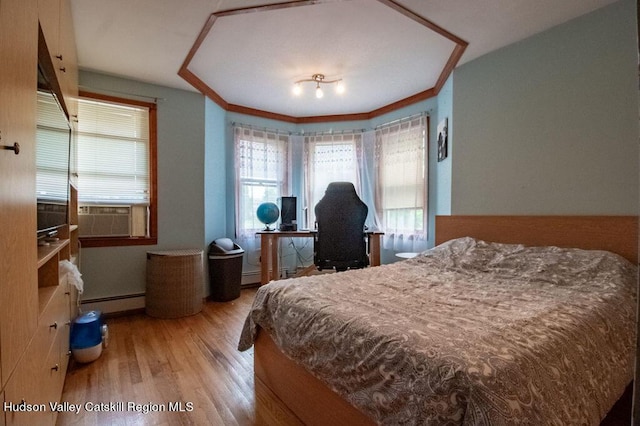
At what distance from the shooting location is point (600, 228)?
181 cm

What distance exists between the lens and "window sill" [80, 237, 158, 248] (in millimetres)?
2668

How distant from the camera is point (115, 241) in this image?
110 inches

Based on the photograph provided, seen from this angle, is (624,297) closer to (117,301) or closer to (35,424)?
(35,424)

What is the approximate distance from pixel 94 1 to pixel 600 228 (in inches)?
139

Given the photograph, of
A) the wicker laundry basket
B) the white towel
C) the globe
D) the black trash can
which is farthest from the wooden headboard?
the white towel

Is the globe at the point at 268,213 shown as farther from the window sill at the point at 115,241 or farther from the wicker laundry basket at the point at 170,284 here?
the window sill at the point at 115,241

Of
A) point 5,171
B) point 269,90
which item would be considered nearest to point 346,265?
point 269,90

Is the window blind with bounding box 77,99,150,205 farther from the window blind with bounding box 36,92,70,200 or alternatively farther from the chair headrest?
the chair headrest

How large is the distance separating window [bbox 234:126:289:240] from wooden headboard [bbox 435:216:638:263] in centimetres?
236

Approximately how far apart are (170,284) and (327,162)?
254 centimetres

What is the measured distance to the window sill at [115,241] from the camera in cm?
267

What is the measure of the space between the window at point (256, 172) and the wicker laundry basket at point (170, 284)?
106 cm

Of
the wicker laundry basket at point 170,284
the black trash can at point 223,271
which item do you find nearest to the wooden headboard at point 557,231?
the black trash can at point 223,271

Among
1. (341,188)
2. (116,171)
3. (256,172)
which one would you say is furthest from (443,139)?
(116,171)
